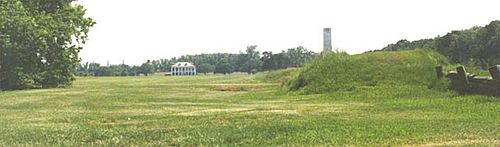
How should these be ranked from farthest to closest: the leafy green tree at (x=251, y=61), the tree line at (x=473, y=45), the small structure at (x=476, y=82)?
1. the leafy green tree at (x=251, y=61)
2. the tree line at (x=473, y=45)
3. the small structure at (x=476, y=82)

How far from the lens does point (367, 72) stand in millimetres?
29094

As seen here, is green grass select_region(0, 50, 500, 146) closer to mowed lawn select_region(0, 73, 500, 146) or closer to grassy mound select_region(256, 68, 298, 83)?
mowed lawn select_region(0, 73, 500, 146)

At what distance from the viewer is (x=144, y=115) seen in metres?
16.1

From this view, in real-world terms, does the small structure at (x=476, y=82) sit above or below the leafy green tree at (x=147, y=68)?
below

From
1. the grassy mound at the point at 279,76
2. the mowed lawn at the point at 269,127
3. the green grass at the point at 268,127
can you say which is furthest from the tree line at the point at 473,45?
the mowed lawn at the point at 269,127

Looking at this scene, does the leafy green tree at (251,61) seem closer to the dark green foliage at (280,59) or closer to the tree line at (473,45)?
the dark green foliage at (280,59)

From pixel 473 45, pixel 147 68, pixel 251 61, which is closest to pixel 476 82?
pixel 473 45

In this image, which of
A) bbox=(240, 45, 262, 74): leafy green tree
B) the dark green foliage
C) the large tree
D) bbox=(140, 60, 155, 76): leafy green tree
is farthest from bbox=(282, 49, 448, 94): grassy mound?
bbox=(140, 60, 155, 76): leafy green tree

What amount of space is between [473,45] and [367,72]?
150ft

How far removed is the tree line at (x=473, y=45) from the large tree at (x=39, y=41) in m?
33.2

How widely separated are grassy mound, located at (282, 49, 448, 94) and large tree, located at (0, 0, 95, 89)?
50.9 ft

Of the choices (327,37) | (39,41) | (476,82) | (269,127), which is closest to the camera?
(269,127)

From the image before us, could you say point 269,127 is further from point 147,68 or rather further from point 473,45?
point 147,68

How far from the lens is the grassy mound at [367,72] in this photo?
26.5 m
